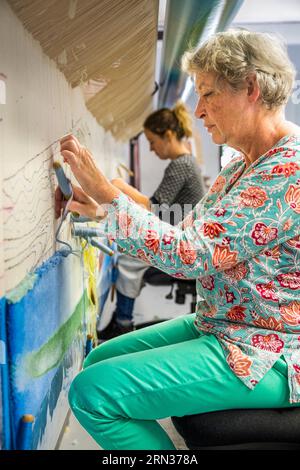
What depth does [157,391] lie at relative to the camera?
92cm

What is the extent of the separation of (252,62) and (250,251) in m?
0.37

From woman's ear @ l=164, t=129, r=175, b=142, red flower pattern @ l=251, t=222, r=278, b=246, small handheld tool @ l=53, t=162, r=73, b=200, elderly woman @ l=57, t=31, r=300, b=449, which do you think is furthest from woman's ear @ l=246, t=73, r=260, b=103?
woman's ear @ l=164, t=129, r=175, b=142

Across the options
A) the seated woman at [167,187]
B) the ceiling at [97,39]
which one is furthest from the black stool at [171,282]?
the ceiling at [97,39]

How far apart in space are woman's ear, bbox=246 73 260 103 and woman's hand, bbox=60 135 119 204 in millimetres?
318

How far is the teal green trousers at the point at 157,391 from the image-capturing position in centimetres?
91

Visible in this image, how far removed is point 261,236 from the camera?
0.88m

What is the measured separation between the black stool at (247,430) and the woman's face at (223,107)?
1.74ft

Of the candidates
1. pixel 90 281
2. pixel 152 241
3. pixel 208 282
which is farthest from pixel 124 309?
pixel 152 241

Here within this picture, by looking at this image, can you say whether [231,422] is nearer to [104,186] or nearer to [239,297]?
[239,297]

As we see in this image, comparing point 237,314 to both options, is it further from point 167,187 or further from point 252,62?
point 167,187

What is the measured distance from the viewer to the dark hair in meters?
2.44

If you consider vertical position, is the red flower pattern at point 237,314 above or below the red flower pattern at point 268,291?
below

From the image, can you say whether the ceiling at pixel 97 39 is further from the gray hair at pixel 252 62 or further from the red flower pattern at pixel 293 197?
the red flower pattern at pixel 293 197

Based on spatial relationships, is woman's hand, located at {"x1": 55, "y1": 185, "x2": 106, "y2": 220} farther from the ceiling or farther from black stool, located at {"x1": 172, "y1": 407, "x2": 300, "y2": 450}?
black stool, located at {"x1": 172, "y1": 407, "x2": 300, "y2": 450}
